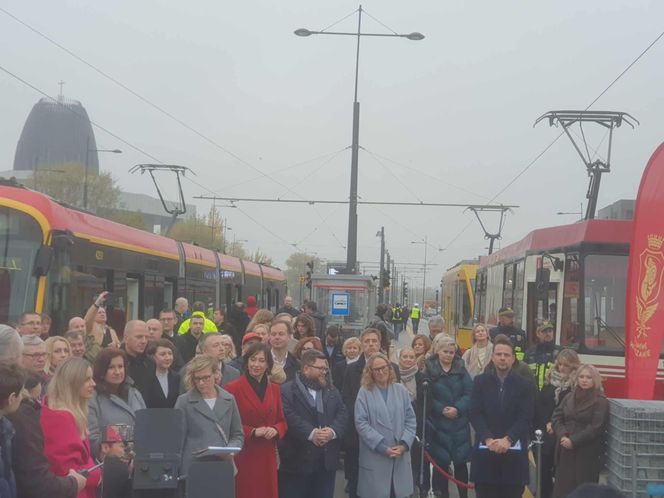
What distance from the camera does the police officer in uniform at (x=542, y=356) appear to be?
11788mm

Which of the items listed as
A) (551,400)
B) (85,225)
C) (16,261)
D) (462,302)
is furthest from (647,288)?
(462,302)

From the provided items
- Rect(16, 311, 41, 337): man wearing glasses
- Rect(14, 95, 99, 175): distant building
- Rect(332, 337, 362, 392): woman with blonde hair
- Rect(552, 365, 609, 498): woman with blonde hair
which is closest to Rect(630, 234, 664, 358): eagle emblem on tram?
Rect(552, 365, 609, 498): woman with blonde hair

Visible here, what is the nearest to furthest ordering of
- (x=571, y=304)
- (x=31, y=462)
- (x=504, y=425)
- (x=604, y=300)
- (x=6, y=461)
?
(x=6, y=461) < (x=31, y=462) < (x=504, y=425) < (x=604, y=300) < (x=571, y=304)

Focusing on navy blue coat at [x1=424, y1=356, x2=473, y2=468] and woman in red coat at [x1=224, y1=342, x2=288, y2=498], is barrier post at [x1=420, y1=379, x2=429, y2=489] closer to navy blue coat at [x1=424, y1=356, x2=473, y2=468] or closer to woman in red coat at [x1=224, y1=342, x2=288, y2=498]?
navy blue coat at [x1=424, y1=356, x2=473, y2=468]

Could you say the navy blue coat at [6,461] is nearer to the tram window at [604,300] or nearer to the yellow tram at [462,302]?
the tram window at [604,300]

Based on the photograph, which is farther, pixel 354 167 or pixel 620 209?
pixel 620 209

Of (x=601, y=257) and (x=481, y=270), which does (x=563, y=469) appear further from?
(x=481, y=270)

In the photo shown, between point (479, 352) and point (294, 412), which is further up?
point (479, 352)

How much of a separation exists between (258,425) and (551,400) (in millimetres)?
3394

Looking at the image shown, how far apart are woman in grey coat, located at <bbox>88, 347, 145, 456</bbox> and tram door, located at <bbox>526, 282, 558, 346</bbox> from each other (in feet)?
25.0

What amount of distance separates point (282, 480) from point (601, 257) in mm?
6784

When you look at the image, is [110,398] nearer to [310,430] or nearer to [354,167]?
[310,430]

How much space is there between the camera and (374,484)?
850 centimetres

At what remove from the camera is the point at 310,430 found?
27.1ft
